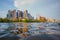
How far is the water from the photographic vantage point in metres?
1.39

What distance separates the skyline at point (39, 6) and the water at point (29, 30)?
0.17 meters

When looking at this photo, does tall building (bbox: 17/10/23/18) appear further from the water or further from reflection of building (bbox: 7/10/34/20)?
the water

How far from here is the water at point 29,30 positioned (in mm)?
1394

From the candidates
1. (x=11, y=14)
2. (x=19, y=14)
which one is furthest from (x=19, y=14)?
(x=11, y=14)

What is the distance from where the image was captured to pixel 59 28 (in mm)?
1505

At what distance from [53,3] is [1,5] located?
2.72 feet

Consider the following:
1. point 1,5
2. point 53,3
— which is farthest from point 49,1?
point 1,5

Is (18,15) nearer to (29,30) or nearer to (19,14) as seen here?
(19,14)

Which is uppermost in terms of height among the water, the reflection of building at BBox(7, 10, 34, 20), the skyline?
the skyline

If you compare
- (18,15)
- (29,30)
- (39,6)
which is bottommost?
(29,30)

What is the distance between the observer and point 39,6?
1.50m

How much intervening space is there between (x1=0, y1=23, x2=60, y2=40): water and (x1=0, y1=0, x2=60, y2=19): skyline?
0.54 feet

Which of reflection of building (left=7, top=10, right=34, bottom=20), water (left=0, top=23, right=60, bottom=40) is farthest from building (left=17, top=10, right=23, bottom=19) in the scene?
water (left=0, top=23, right=60, bottom=40)

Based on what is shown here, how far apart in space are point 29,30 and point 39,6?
42cm
